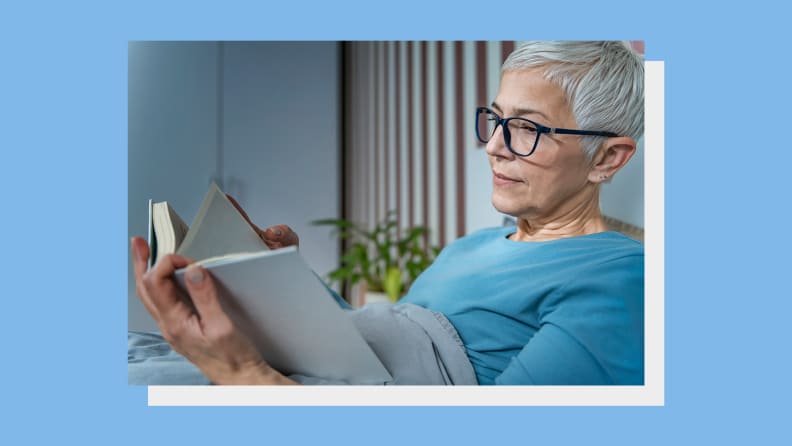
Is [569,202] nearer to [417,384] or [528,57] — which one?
[528,57]

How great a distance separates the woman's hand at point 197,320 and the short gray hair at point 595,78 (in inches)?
26.3

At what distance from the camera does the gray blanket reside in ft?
3.63

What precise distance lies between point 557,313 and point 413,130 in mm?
2308

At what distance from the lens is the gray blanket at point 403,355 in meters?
1.11

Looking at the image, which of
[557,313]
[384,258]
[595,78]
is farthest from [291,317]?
[384,258]

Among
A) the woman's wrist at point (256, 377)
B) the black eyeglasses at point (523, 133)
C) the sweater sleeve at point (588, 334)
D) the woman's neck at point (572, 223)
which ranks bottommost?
the woman's wrist at point (256, 377)

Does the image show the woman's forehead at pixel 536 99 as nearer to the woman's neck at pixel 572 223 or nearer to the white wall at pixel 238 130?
the woman's neck at pixel 572 223

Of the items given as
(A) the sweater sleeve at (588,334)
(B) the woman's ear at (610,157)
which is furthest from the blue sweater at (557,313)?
(B) the woman's ear at (610,157)

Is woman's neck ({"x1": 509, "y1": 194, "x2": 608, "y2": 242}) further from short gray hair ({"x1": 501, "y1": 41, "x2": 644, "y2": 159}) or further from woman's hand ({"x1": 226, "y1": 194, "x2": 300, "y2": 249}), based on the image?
woman's hand ({"x1": 226, "y1": 194, "x2": 300, "y2": 249})

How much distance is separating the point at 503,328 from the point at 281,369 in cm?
38

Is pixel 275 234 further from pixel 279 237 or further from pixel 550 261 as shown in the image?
pixel 550 261

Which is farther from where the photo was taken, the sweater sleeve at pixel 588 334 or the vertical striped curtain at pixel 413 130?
the vertical striped curtain at pixel 413 130

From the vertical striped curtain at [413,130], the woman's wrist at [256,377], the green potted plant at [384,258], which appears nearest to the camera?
the woman's wrist at [256,377]

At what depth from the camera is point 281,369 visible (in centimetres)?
110
